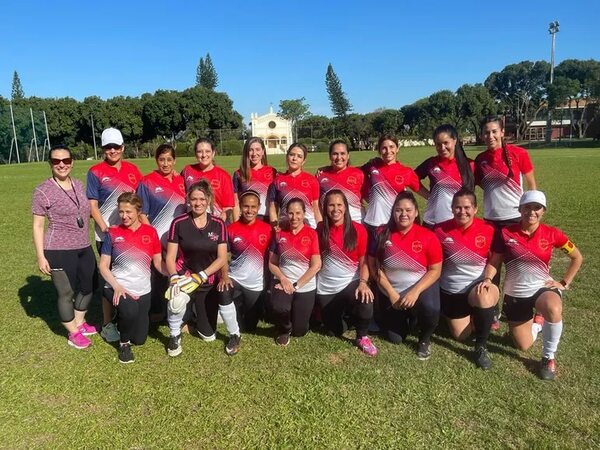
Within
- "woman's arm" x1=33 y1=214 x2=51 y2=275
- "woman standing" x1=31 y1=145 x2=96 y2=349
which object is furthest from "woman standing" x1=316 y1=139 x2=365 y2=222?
"woman's arm" x1=33 y1=214 x2=51 y2=275

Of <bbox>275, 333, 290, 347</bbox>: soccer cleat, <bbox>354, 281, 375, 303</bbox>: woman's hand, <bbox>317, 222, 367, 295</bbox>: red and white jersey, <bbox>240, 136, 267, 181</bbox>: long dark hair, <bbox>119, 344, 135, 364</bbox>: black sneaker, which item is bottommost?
<bbox>275, 333, 290, 347</bbox>: soccer cleat

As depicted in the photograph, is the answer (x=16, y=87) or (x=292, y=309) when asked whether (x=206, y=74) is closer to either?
(x=16, y=87)

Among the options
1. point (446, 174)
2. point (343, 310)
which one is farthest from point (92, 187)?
point (446, 174)

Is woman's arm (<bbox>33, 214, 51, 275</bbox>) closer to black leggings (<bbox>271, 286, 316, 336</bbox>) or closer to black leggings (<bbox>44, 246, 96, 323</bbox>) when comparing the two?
black leggings (<bbox>44, 246, 96, 323</bbox>)

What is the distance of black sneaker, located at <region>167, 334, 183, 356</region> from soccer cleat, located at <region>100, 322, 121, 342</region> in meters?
0.65

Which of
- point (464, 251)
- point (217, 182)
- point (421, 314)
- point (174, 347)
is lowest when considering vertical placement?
point (174, 347)

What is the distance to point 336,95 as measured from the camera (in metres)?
87.6

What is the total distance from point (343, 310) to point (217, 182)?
194 cm

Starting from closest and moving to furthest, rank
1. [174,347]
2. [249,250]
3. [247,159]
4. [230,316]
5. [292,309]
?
[174,347], [230,316], [292,309], [249,250], [247,159]

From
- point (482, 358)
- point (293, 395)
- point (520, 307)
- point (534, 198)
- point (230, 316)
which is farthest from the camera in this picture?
point (230, 316)

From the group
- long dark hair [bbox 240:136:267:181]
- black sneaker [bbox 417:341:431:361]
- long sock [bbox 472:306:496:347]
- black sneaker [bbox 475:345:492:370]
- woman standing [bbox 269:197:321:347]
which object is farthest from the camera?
long dark hair [bbox 240:136:267:181]

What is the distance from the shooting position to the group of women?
4418 millimetres

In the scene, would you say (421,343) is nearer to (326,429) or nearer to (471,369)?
(471,369)

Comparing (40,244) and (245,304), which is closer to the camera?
(40,244)
